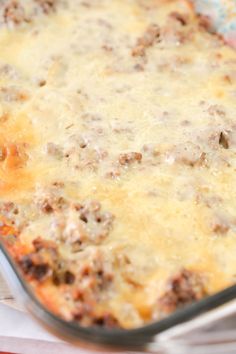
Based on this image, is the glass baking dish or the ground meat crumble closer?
the glass baking dish

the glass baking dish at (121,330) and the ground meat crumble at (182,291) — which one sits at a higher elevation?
the glass baking dish at (121,330)

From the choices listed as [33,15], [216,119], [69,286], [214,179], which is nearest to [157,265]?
[69,286]

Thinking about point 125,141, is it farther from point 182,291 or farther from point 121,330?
point 121,330

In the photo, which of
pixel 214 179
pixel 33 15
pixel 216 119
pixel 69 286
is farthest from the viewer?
pixel 33 15

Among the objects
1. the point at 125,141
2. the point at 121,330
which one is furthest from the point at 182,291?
the point at 125,141

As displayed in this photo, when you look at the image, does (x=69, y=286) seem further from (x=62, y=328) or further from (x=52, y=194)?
(x=52, y=194)
